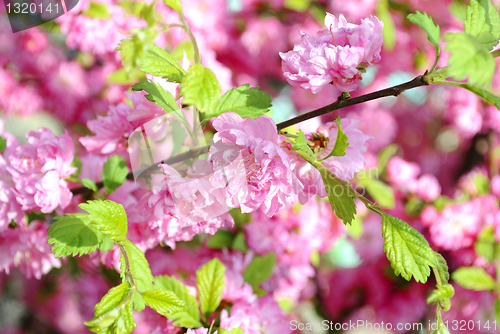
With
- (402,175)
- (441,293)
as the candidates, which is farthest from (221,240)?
(402,175)

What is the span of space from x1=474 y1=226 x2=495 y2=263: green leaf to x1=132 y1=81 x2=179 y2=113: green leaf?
100 cm

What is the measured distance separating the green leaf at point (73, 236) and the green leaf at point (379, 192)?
766 millimetres

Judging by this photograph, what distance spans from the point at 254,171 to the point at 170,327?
1.21ft

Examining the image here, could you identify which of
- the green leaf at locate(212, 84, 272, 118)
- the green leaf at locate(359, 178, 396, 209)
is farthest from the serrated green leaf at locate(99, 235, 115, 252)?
the green leaf at locate(359, 178, 396, 209)

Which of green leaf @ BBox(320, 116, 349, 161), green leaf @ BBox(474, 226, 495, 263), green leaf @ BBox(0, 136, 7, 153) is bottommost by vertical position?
green leaf @ BBox(474, 226, 495, 263)

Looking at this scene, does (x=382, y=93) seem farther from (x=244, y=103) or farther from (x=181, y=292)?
(x=181, y=292)

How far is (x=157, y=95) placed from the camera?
51 centimetres

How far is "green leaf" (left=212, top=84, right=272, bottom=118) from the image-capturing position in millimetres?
514

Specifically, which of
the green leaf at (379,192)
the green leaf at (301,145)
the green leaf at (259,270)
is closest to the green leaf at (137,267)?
the green leaf at (301,145)

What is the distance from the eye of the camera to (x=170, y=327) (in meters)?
0.66

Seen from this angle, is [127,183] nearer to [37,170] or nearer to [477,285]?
[37,170]

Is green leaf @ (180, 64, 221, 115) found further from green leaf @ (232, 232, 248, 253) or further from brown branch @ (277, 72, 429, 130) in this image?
green leaf @ (232, 232, 248, 253)

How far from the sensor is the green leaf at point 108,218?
18.4 inches

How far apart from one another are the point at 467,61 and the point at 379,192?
733mm
